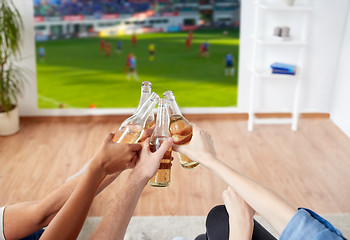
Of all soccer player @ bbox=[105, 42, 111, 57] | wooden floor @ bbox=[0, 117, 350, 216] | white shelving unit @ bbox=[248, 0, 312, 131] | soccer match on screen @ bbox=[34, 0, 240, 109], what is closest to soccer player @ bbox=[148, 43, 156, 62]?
soccer match on screen @ bbox=[34, 0, 240, 109]

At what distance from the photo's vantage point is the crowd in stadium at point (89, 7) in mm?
4082

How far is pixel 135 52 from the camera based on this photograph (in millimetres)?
4285

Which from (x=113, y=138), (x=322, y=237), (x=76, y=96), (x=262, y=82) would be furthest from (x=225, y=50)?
(x=322, y=237)

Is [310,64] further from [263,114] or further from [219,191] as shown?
[219,191]

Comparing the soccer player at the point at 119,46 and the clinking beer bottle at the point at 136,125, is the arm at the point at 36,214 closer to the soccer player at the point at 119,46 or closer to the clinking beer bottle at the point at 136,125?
the clinking beer bottle at the point at 136,125

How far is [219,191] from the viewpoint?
9.74 ft

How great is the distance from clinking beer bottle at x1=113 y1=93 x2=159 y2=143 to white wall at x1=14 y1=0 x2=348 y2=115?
2.81 metres

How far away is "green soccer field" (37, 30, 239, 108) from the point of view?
14.0 ft

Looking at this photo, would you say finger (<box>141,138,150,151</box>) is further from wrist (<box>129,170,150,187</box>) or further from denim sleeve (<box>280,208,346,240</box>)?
denim sleeve (<box>280,208,346,240</box>)

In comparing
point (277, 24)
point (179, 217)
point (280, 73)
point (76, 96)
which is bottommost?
point (179, 217)

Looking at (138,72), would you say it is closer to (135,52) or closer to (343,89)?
(135,52)

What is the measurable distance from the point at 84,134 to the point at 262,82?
5.91ft

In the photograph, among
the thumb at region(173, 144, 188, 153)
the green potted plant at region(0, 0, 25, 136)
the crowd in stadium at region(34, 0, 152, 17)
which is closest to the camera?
the thumb at region(173, 144, 188, 153)

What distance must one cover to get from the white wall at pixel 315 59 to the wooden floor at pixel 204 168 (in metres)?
0.24
